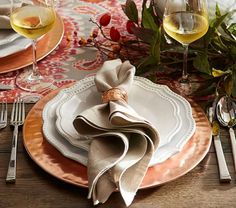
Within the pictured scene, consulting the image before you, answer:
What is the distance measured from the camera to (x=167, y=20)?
1192 millimetres

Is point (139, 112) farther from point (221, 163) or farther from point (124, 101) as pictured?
point (221, 163)

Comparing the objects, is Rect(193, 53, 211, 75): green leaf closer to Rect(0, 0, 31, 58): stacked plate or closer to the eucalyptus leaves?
the eucalyptus leaves

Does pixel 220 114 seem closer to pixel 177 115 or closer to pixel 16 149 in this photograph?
pixel 177 115

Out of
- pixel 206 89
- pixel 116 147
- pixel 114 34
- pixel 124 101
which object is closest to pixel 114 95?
pixel 124 101

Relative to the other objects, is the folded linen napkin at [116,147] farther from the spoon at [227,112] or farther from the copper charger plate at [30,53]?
the copper charger plate at [30,53]

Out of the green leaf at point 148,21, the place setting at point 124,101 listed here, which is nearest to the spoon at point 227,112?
the place setting at point 124,101

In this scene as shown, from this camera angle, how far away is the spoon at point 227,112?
1106 mm

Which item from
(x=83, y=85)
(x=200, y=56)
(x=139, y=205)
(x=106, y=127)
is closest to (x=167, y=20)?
(x=200, y=56)

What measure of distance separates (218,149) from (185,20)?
296mm

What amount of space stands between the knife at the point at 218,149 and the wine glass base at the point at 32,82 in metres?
0.38

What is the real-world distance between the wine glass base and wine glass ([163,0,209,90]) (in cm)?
30

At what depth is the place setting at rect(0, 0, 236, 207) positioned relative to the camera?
37.5 inches

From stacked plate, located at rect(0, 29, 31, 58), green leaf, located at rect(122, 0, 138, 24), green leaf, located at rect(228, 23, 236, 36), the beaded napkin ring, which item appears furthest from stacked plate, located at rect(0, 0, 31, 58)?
green leaf, located at rect(228, 23, 236, 36)

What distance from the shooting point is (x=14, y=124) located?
43.7 inches
